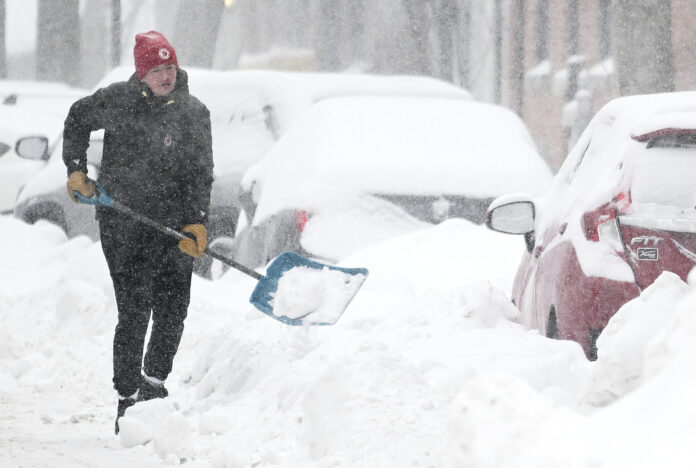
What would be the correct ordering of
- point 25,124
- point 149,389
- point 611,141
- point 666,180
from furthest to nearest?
point 25,124
point 149,389
point 611,141
point 666,180

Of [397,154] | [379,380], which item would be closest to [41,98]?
[397,154]

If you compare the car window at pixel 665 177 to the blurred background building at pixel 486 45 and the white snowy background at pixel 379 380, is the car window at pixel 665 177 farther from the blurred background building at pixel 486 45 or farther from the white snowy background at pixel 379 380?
the blurred background building at pixel 486 45

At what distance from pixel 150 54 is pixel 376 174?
2.73 metres

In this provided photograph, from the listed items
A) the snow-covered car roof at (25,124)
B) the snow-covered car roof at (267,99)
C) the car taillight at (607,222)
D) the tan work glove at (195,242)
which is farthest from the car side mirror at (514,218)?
the snow-covered car roof at (25,124)

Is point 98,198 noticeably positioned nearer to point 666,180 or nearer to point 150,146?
point 150,146

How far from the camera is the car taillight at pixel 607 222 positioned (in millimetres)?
4703

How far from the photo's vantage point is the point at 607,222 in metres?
4.77

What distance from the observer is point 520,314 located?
6340mm

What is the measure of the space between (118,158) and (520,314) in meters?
1.95

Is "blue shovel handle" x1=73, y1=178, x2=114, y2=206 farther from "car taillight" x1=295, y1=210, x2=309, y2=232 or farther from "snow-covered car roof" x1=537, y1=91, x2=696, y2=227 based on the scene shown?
"car taillight" x1=295, y1=210, x2=309, y2=232

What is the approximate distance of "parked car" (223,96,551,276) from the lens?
829 centimetres

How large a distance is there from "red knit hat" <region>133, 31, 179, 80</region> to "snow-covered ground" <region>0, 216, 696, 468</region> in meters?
1.45

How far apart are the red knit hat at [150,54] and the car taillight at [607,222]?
6.72ft

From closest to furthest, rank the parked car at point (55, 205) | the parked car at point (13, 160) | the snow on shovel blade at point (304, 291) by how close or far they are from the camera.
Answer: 1. the snow on shovel blade at point (304, 291)
2. the parked car at point (55, 205)
3. the parked car at point (13, 160)
